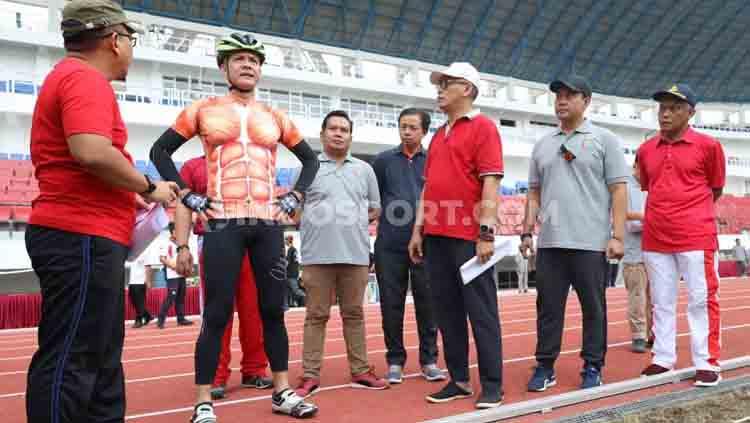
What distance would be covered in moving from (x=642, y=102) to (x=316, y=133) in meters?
34.1

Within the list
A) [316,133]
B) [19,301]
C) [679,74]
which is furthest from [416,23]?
[19,301]

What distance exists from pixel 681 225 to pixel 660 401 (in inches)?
53.4

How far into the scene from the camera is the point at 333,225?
165 inches

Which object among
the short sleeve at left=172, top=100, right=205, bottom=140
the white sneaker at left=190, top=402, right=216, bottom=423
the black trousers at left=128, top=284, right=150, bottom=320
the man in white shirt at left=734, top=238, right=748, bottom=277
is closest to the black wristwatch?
the short sleeve at left=172, top=100, right=205, bottom=140

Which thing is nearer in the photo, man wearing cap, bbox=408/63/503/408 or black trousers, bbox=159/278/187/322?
man wearing cap, bbox=408/63/503/408

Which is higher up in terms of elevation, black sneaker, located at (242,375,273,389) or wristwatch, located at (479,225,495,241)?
wristwatch, located at (479,225,495,241)

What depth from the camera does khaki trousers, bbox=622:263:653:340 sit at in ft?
18.6

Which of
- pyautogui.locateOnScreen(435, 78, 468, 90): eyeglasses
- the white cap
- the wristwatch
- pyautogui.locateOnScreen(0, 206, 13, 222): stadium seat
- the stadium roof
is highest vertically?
the stadium roof

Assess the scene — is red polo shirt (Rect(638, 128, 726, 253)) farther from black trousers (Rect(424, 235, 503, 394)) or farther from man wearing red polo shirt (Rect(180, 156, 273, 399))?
man wearing red polo shirt (Rect(180, 156, 273, 399))

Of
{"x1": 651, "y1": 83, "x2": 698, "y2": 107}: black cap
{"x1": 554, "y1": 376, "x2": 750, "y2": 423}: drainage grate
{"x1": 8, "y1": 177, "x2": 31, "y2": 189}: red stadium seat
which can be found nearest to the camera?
{"x1": 554, "y1": 376, "x2": 750, "y2": 423}: drainage grate

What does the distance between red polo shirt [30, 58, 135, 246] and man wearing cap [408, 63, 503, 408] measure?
2022 mm

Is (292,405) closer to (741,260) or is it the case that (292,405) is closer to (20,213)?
(20,213)

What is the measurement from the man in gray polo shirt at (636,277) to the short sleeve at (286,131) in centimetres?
346

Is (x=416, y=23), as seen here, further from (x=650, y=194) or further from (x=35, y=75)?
(x=650, y=194)
